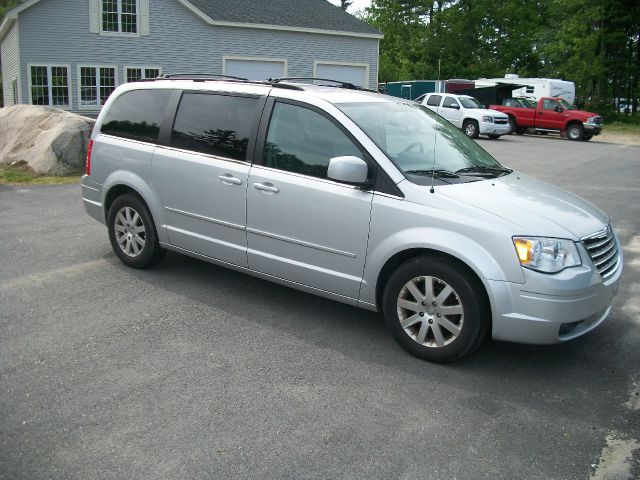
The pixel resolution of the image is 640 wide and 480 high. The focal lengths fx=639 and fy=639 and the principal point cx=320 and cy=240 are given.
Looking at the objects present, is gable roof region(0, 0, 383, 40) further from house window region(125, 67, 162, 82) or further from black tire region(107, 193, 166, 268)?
black tire region(107, 193, 166, 268)

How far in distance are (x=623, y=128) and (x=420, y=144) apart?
38428 millimetres

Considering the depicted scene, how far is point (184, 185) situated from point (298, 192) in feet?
4.19

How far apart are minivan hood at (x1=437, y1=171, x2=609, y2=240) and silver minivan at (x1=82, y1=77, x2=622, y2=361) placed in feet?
0.05

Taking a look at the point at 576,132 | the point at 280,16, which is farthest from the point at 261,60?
the point at 576,132

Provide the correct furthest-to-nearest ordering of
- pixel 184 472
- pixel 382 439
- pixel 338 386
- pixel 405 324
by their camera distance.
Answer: pixel 405 324 → pixel 338 386 → pixel 382 439 → pixel 184 472

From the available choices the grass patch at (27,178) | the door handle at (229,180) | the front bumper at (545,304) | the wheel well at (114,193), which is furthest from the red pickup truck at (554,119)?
the front bumper at (545,304)

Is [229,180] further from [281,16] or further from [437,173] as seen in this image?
[281,16]

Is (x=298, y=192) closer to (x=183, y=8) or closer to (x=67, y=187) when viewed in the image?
(x=67, y=187)

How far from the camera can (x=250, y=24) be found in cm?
2812

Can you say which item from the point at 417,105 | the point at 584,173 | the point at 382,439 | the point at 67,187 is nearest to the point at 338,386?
the point at 382,439

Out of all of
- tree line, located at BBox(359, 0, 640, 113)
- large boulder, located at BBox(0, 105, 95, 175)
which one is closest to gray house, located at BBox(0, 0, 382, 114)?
large boulder, located at BBox(0, 105, 95, 175)

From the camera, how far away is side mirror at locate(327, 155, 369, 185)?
446 cm

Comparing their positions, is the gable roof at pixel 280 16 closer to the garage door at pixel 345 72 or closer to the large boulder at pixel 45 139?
the garage door at pixel 345 72

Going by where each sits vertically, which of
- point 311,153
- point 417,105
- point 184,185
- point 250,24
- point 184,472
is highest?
point 250,24
